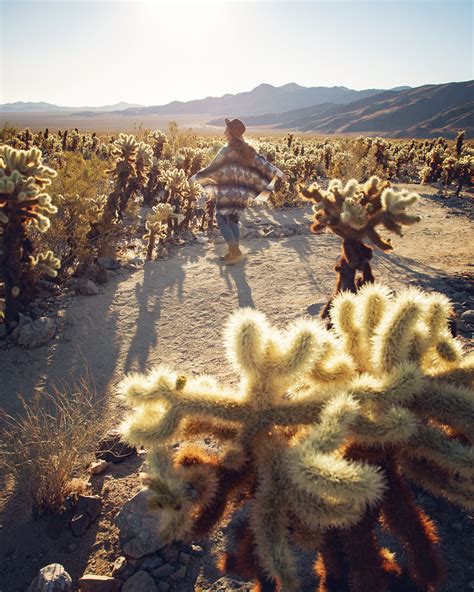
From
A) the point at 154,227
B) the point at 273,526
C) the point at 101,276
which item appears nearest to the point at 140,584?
the point at 273,526

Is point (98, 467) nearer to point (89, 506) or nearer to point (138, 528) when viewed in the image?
point (89, 506)

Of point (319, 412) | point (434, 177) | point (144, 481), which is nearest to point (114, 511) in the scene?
point (144, 481)

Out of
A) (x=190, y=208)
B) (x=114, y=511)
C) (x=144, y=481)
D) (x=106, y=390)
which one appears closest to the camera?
(x=144, y=481)

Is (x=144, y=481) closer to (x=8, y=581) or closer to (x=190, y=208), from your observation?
(x=8, y=581)

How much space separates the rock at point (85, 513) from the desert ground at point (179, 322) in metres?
0.05

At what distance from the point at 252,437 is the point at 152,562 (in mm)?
1411

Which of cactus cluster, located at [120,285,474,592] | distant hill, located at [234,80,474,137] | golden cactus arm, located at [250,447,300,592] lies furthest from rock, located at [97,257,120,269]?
distant hill, located at [234,80,474,137]

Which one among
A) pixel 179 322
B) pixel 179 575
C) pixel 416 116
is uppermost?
pixel 416 116

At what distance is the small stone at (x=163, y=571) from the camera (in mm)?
2348

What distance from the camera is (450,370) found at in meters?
1.63

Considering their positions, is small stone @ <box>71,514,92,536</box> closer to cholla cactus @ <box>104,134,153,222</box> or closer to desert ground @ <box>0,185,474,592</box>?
desert ground @ <box>0,185,474,592</box>

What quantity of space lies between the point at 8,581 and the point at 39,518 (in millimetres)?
393

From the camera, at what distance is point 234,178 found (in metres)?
6.80

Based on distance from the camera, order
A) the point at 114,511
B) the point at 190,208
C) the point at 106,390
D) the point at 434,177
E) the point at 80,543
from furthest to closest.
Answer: the point at 434,177, the point at 190,208, the point at 106,390, the point at 114,511, the point at 80,543
